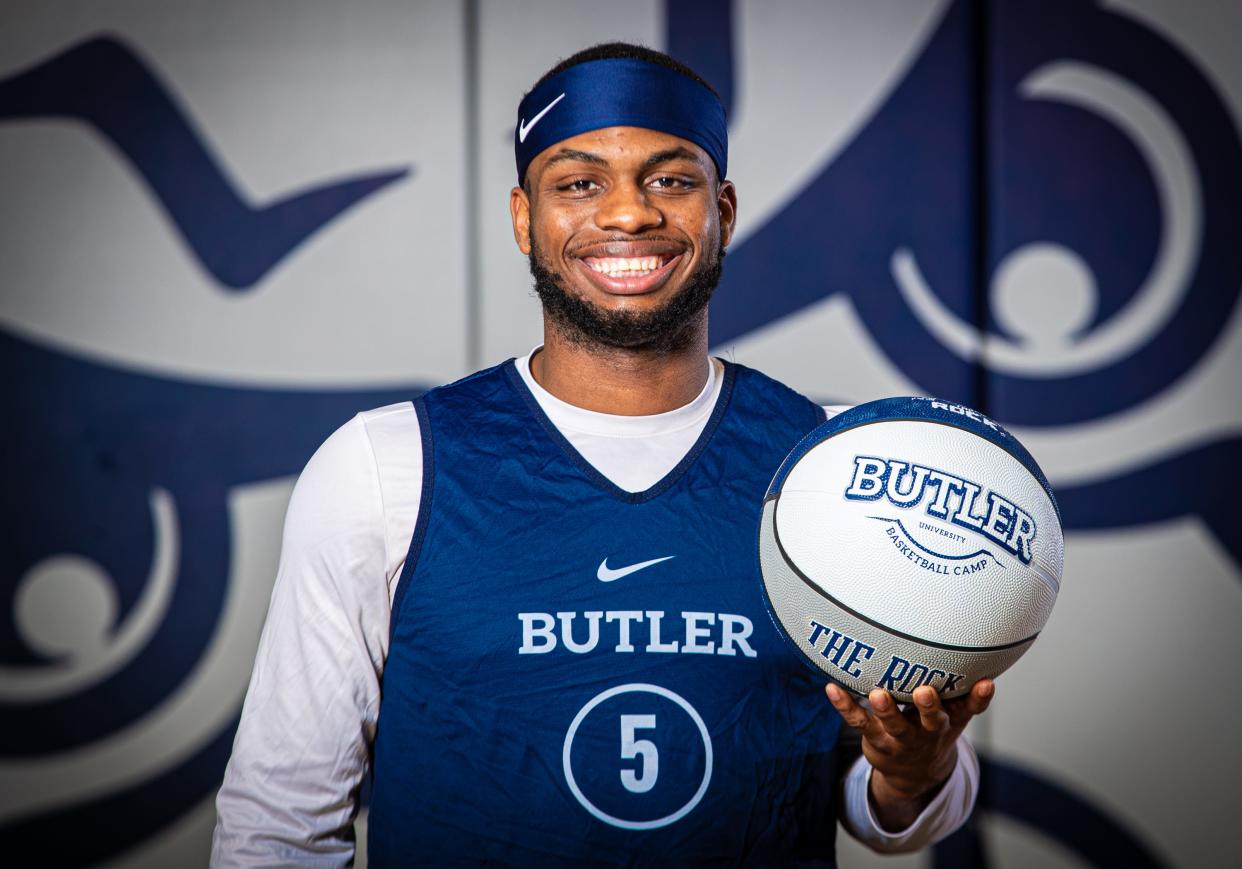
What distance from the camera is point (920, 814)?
48.5 inches

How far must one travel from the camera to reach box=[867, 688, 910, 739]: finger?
3.19 feet

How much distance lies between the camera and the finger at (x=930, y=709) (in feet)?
3.19

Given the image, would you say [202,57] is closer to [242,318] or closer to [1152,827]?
[242,318]

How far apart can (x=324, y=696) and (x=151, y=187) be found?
63.1 inches

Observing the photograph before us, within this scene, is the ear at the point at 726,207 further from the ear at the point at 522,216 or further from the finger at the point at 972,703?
the finger at the point at 972,703

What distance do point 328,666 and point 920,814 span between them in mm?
705

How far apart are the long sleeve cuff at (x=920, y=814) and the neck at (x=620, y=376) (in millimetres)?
499

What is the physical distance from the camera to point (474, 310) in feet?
7.70

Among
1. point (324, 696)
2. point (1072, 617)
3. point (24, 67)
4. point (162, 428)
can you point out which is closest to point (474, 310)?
point (162, 428)

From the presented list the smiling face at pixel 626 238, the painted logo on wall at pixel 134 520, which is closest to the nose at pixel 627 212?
the smiling face at pixel 626 238

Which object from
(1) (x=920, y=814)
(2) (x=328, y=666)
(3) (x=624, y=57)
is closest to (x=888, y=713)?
(1) (x=920, y=814)

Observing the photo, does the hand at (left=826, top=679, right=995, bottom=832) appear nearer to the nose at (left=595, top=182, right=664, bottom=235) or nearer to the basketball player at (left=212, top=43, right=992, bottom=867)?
the basketball player at (left=212, top=43, right=992, bottom=867)

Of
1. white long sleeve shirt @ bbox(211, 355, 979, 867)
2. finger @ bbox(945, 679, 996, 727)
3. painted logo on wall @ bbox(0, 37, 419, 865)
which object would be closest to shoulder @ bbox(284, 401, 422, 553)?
white long sleeve shirt @ bbox(211, 355, 979, 867)

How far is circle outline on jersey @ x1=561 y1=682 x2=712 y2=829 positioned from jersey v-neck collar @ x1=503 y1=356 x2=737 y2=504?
0.72 feet
